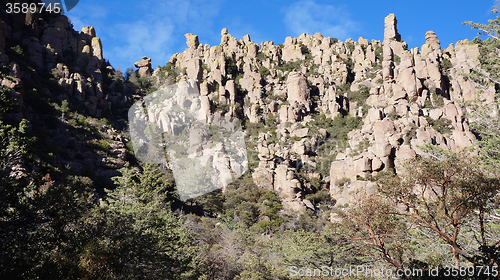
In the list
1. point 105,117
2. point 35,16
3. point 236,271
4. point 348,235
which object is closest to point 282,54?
point 105,117

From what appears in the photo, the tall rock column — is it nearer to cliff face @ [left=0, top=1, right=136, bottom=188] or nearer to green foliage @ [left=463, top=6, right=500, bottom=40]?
cliff face @ [left=0, top=1, right=136, bottom=188]

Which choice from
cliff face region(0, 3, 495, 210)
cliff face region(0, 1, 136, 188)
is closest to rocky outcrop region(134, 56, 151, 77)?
cliff face region(0, 3, 495, 210)

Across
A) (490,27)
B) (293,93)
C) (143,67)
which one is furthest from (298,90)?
(490,27)

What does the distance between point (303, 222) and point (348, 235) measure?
27.6m

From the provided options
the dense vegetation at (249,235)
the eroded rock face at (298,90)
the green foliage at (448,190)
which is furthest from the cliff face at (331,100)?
the green foliage at (448,190)

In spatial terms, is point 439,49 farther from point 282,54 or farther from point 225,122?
point 225,122

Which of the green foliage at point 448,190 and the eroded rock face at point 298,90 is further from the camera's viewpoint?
the eroded rock face at point 298,90

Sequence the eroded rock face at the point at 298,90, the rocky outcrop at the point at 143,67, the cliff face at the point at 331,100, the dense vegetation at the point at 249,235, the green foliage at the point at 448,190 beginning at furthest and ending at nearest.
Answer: the rocky outcrop at the point at 143,67 < the eroded rock face at the point at 298,90 < the cliff face at the point at 331,100 < the green foliage at the point at 448,190 < the dense vegetation at the point at 249,235

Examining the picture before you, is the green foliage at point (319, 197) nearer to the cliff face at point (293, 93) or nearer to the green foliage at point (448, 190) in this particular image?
the cliff face at point (293, 93)

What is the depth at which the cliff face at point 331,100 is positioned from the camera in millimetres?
42156

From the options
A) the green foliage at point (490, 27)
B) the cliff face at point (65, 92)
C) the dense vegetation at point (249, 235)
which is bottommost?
the dense vegetation at point (249, 235)

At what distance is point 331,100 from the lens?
63.8m

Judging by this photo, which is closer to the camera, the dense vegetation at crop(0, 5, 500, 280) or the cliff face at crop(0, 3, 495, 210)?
the dense vegetation at crop(0, 5, 500, 280)

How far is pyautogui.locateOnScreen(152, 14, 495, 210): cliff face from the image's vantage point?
42156 millimetres
